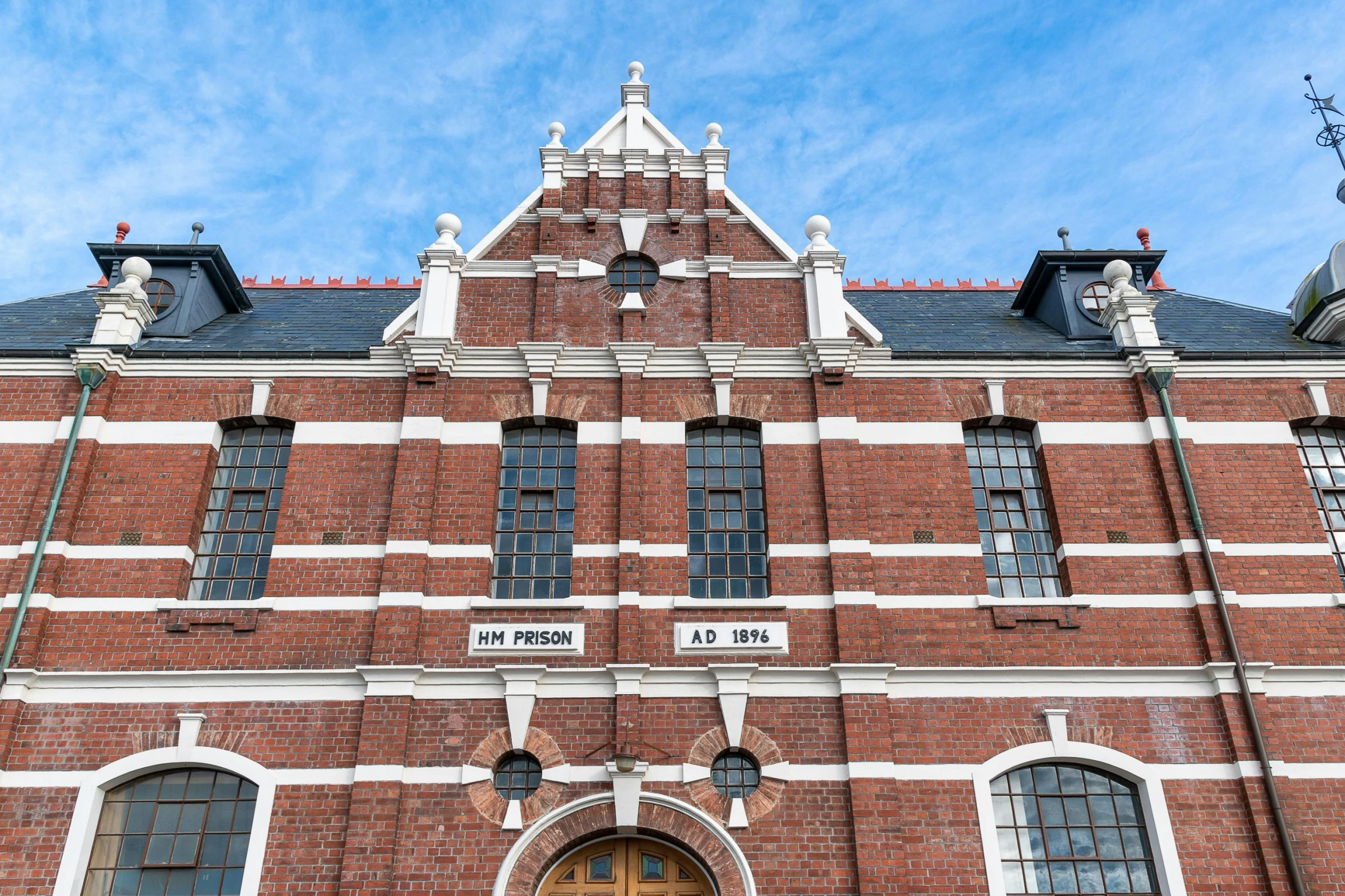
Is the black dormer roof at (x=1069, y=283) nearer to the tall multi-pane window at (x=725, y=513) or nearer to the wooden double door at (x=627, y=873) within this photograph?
the tall multi-pane window at (x=725, y=513)

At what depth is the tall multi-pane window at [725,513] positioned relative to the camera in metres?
13.3

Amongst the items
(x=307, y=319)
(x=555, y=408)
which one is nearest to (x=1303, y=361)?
(x=555, y=408)

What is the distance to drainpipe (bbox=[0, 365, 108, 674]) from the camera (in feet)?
40.4

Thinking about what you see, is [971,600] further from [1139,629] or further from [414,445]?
[414,445]

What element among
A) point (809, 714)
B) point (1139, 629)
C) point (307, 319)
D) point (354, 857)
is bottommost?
point (354, 857)

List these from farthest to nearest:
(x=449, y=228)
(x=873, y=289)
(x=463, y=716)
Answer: (x=873, y=289), (x=449, y=228), (x=463, y=716)

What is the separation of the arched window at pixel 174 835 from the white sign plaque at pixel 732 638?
17.5 feet

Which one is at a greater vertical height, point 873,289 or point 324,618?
point 873,289

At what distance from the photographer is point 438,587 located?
42.3ft

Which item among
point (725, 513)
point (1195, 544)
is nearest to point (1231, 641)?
point (1195, 544)

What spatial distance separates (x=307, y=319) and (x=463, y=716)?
7.96m

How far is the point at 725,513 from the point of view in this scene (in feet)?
45.0

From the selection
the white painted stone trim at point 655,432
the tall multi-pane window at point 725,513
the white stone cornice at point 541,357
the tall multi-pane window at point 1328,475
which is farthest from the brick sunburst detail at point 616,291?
the tall multi-pane window at point 1328,475

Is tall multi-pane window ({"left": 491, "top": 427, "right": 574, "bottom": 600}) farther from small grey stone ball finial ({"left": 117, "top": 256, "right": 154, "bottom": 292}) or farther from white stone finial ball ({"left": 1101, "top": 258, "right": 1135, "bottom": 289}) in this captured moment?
white stone finial ball ({"left": 1101, "top": 258, "right": 1135, "bottom": 289})
